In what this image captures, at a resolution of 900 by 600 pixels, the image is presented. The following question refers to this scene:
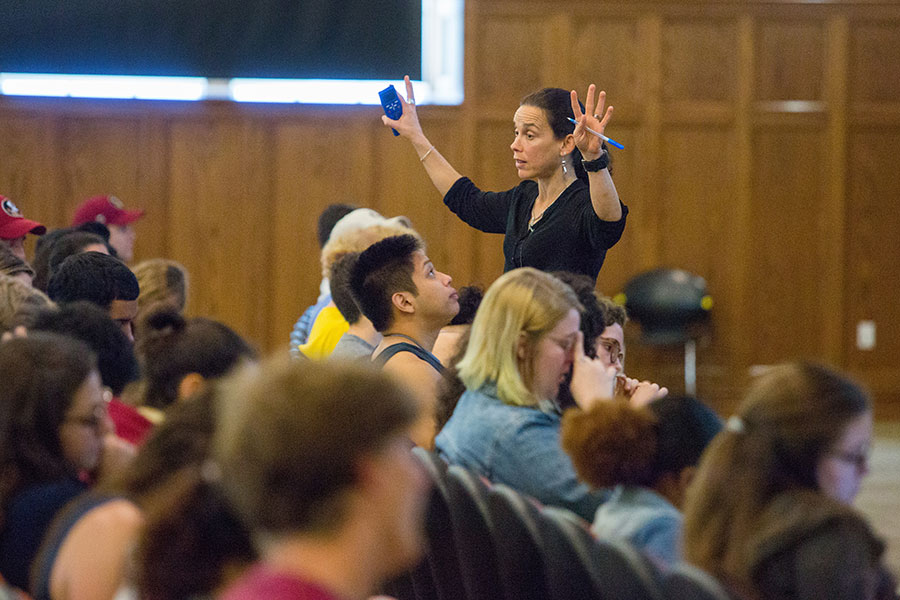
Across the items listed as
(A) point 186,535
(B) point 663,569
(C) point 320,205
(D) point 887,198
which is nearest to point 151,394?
(A) point 186,535

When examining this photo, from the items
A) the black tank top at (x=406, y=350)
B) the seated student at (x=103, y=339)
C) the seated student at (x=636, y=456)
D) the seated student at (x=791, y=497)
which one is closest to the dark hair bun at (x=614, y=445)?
the seated student at (x=636, y=456)

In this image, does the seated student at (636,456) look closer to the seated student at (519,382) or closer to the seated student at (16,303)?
the seated student at (519,382)

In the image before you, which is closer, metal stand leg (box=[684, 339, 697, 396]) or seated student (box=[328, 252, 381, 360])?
seated student (box=[328, 252, 381, 360])

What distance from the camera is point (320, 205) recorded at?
692cm

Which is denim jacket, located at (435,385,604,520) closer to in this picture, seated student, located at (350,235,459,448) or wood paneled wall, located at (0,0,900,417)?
seated student, located at (350,235,459,448)

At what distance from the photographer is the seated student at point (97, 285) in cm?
286

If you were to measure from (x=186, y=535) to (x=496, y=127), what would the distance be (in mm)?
5884

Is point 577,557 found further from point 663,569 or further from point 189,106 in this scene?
point 189,106

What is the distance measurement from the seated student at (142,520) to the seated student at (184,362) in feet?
1.34

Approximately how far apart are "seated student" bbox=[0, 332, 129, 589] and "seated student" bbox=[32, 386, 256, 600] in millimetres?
112

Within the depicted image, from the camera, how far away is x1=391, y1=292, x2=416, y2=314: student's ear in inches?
115

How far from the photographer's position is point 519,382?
2141 mm

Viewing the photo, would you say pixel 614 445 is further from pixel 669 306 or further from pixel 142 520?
pixel 669 306

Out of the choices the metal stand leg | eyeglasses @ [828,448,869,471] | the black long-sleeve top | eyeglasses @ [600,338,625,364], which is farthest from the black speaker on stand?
eyeglasses @ [828,448,869,471]
